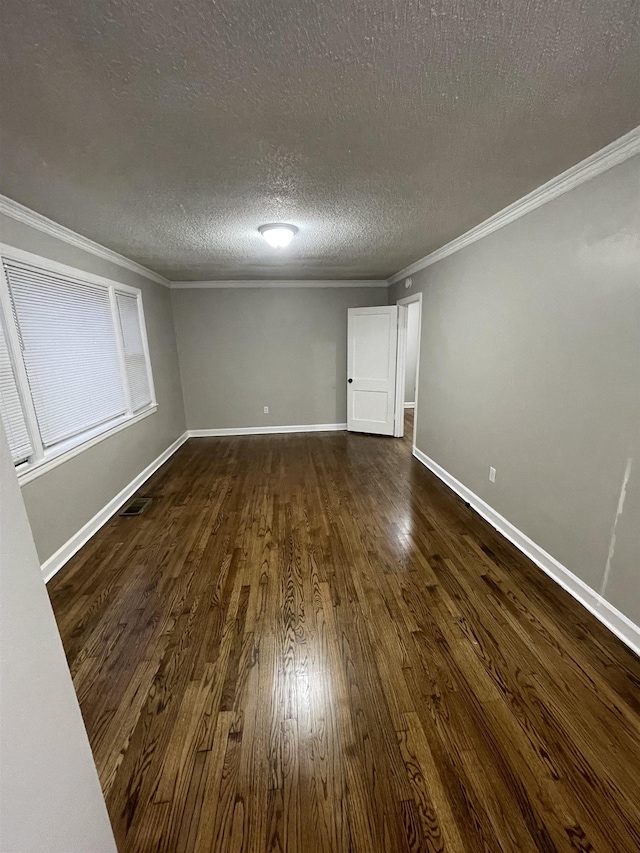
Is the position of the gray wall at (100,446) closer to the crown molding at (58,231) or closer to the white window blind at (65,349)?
the crown molding at (58,231)

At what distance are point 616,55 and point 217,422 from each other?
5.27 m

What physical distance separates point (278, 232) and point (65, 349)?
6.17 feet

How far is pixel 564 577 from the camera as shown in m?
2.07

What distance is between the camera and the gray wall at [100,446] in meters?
2.24

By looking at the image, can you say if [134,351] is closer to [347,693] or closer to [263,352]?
[263,352]

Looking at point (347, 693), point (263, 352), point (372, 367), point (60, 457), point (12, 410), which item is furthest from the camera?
point (263, 352)

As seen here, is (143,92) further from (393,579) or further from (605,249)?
(393,579)

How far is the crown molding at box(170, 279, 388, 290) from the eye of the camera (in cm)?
494

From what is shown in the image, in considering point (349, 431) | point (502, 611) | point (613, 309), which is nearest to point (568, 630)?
point (502, 611)

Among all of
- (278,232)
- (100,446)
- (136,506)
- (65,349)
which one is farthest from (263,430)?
(278,232)

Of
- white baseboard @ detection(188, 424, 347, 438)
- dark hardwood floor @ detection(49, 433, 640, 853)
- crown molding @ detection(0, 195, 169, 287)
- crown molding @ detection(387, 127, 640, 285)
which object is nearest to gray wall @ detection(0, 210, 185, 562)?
crown molding @ detection(0, 195, 169, 287)

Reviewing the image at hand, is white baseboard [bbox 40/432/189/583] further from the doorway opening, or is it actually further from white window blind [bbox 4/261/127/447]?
the doorway opening

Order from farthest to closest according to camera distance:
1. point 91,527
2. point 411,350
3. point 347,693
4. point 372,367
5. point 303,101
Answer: point 411,350 < point 372,367 < point 91,527 < point 347,693 < point 303,101

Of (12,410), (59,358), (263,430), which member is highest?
(59,358)
